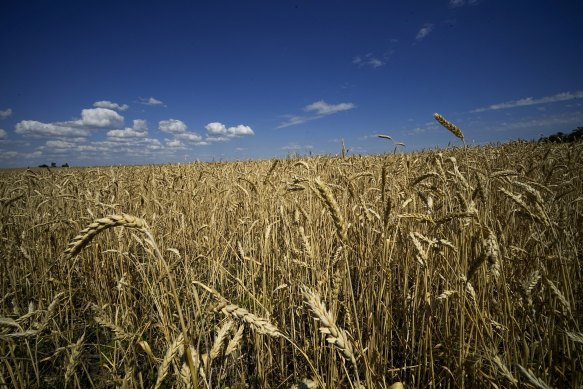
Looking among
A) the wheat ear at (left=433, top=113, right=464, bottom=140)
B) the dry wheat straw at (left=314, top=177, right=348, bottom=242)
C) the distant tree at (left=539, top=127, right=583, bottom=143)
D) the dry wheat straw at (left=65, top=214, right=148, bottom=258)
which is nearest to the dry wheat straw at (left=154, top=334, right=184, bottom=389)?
the dry wheat straw at (left=65, top=214, right=148, bottom=258)

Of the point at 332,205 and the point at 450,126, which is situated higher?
the point at 450,126

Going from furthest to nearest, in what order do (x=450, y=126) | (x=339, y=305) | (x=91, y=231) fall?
(x=339, y=305)
(x=450, y=126)
(x=91, y=231)

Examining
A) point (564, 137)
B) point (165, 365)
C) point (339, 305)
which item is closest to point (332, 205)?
point (165, 365)

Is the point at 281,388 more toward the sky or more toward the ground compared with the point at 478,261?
more toward the ground

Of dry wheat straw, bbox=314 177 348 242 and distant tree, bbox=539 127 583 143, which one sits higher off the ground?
distant tree, bbox=539 127 583 143

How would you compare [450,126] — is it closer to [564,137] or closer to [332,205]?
[332,205]

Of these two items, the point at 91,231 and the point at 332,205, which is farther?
the point at 332,205

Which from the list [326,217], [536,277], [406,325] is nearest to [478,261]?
[536,277]

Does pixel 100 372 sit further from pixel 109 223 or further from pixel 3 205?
pixel 109 223

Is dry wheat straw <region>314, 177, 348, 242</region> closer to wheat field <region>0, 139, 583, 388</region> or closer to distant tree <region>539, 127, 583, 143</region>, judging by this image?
wheat field <region>0, 139, 583, 388</region>

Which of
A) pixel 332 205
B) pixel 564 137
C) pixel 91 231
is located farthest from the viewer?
pixel 564 137

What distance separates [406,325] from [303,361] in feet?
2.84

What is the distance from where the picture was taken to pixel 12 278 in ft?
7.39

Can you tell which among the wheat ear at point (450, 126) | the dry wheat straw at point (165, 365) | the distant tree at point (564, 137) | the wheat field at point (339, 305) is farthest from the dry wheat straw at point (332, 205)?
the distant tree at point (564, 137)
